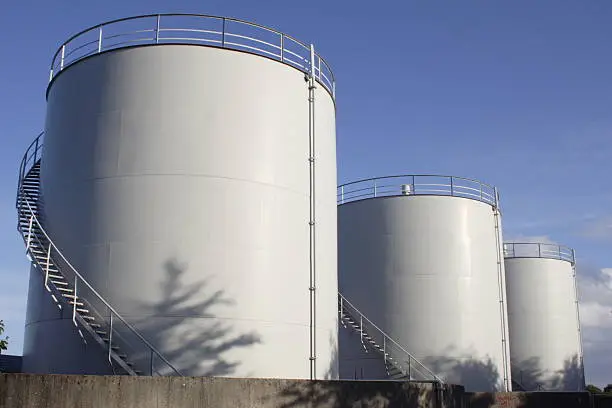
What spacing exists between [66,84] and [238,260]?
5.81m

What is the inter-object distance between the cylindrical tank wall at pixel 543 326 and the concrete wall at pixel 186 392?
70.6 ft

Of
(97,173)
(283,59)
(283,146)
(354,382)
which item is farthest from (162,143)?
(354,382)

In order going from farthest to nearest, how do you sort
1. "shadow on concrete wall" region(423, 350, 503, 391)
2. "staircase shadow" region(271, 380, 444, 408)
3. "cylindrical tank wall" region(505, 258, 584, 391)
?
"cylindrical tank wall" region(505, 258, 584, 391) → "shadow on concrete wall" region(423, 350, 503, 391) → "staircase shadow" region(271, 380, 444, 408)

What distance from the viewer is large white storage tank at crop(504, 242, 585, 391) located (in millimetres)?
32875

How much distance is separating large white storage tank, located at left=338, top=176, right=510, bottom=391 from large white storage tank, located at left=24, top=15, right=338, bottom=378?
23.9ft

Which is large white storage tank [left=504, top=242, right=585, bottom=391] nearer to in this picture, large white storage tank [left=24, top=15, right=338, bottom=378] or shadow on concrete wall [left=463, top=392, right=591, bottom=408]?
shadow on concrete wall [left=463, top=392, right=591, bottom=408]

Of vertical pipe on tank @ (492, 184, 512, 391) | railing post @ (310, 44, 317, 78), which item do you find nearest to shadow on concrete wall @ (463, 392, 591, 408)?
vertical pipe on tank @ (492, 184, 512, 391)

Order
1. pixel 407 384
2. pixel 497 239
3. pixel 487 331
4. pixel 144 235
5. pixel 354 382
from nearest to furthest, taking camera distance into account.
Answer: pixel 354 382, pixel 407 384, pixel 144 235, pixel 487 331, pixel 497 239

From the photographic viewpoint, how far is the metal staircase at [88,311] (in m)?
14.3

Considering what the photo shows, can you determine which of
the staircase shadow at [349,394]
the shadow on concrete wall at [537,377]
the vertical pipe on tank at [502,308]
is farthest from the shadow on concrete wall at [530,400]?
the shadow on concrete wall at [537,377]

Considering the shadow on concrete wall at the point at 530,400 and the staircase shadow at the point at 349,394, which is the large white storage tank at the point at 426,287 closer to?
the shadow on concrete wall at the point at 530,400

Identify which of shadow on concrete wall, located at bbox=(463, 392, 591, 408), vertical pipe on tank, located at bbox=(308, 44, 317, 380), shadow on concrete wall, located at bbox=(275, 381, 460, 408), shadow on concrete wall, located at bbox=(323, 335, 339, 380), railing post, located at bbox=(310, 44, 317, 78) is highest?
railing post, located at bbox=(310, 44, 317, 78)

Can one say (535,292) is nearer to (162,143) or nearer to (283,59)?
(283,59)

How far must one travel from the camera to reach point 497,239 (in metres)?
26.4
